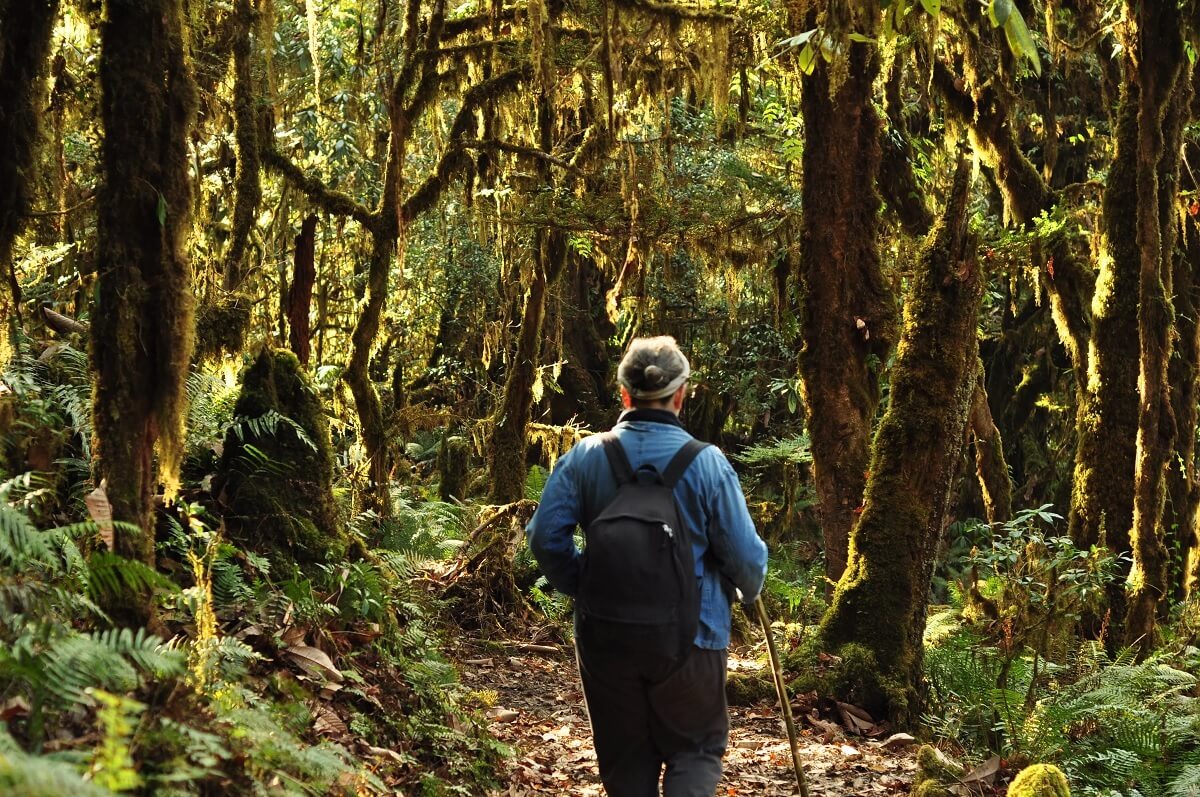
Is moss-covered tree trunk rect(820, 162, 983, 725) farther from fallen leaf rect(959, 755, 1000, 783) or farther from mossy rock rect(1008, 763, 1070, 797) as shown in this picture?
mossy rock rect(1008, 763, 1070, 797)

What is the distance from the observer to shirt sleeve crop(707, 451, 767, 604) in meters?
3.79

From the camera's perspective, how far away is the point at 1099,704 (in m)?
6.33

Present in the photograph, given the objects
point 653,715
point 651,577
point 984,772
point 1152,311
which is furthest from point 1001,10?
point 1152,311

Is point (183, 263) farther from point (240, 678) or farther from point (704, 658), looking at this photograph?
point (704, 658)

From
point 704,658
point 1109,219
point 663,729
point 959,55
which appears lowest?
point 663,729

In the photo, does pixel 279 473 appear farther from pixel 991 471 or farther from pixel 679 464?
pixel 991 471

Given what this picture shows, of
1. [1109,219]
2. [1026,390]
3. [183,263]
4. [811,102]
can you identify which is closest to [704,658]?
[183,263]

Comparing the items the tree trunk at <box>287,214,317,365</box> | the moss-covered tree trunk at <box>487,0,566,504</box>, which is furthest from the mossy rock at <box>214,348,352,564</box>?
the moss-covered tree trunk at <box>487,0,566,504</box>

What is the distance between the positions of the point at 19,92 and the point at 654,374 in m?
2.84

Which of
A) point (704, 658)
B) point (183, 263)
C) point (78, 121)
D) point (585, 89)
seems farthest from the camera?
point (585, 89)

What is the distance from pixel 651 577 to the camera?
11.8ft

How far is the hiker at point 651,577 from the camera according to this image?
3.62m

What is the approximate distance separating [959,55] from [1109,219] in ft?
7.99

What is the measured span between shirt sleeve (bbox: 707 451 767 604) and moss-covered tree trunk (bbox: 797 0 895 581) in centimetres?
530
